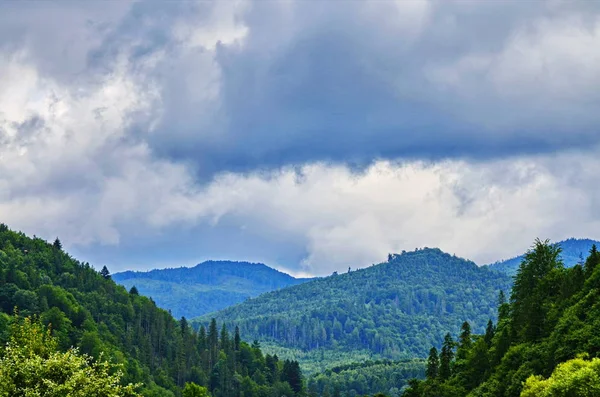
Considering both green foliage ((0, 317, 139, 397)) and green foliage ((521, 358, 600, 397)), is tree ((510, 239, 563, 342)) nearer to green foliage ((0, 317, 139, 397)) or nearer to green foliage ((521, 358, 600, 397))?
green foliage ((521, 358, 600, 397))

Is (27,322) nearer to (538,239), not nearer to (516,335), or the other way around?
(516,335)

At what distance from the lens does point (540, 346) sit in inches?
4183

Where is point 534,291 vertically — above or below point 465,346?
above

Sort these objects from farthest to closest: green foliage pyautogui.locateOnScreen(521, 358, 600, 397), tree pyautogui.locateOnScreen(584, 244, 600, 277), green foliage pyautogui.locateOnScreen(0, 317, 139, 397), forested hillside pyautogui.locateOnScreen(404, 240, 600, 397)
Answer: tree pyautogui.locateOnScreen(584, 244, 600, 277) → forested hillside pyautogui.locateOnScreen(404, 240, 600, 397) → green foliage pyautogui.locateOnScreen(521, 358, 600, 397) → green foliage pyautogui.locateOnScreen(0, 317, 139, 397)

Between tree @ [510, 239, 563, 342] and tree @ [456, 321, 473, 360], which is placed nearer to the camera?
tree @ [510, 239, 563, 342]

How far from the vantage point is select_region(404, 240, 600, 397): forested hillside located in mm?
80812

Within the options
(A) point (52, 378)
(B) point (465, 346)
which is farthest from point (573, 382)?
(B) point (465, 346)

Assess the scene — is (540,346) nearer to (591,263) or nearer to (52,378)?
(591,263)

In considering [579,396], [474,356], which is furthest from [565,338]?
[474,356]

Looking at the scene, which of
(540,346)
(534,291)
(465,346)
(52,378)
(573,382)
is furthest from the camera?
(465,346)

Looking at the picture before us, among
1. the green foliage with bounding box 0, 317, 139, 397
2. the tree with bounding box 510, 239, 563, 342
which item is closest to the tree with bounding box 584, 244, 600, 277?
the tree with bounding box 510, 239, 563, 342

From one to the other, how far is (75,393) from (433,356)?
393 ft

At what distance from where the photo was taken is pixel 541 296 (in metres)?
126

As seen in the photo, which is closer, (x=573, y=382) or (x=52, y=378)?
(x=52, y=378)
